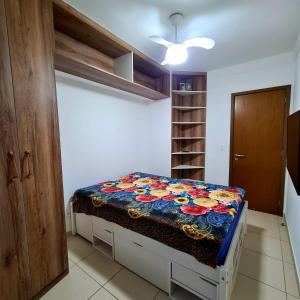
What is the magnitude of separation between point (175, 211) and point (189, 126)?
2.33 meters

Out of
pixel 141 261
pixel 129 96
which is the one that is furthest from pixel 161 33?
pixel 141 261

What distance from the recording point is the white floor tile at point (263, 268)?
60.1 inches

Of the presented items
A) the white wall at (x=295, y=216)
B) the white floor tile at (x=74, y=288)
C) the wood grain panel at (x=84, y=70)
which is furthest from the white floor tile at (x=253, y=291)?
the wood grain panel at (x=84, y=70)

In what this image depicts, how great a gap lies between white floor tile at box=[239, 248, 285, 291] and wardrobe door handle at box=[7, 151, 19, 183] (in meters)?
2.13

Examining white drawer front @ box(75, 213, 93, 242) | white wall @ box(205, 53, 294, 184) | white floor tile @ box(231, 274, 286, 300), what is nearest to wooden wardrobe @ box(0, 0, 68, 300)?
white drawer front @ box(75, 213, 93, 242)

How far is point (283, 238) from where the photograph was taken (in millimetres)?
2152

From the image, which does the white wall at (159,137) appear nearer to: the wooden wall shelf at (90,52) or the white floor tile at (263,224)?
the wooden wall shelf at (90,52)

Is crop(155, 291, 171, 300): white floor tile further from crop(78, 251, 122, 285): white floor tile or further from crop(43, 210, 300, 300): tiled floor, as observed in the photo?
crop(78, 251, 122, 285): white floor tile

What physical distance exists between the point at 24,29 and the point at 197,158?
3138mm

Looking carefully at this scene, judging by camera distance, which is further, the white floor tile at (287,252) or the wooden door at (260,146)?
the wooden door at (260,146)

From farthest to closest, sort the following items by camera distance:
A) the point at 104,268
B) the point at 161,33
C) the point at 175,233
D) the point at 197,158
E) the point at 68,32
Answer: the point at 197,158 < the point at 161,33 < the point at 68,32 < the point at 104,268 < the point at 175,233

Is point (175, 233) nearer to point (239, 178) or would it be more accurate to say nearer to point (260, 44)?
point (239, 178)

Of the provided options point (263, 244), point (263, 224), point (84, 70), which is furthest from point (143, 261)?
point (84, 70)

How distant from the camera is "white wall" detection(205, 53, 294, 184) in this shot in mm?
2582
